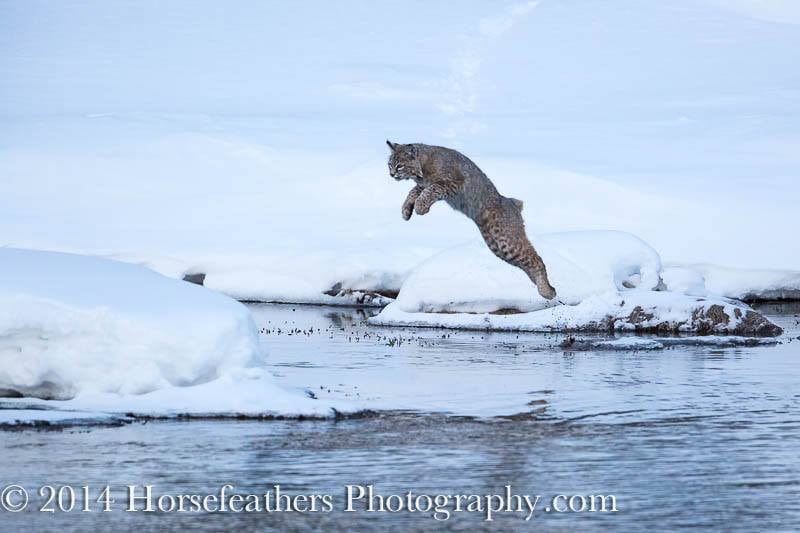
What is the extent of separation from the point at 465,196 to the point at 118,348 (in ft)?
25.2

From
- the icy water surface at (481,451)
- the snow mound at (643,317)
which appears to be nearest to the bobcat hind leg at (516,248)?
the icy water surface at (481,451)

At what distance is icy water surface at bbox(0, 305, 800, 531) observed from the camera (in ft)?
44.5

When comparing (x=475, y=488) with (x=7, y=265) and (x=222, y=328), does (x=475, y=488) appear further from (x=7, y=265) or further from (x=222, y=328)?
(x=7, y=265)

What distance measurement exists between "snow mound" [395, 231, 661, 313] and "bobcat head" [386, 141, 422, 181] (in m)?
17.3

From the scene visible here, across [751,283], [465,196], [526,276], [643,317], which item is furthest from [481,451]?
[751,283]

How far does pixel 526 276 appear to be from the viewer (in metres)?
41.2

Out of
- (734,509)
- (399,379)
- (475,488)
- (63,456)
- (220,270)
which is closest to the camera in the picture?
(734,509)

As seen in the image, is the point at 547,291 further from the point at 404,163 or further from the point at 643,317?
the point at 643,317

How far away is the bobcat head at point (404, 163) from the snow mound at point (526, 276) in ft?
56.6

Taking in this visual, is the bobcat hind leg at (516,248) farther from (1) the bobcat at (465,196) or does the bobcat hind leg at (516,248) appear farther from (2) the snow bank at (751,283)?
(2) the snow bank at (751,283)

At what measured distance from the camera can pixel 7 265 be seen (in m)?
20.2

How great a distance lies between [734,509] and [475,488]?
277cm

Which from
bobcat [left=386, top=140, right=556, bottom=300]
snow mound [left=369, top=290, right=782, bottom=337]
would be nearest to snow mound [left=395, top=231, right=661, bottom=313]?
snow mound [left=369, top=290, right=782, bottom=337]

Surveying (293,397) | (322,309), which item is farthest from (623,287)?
(293,397)
